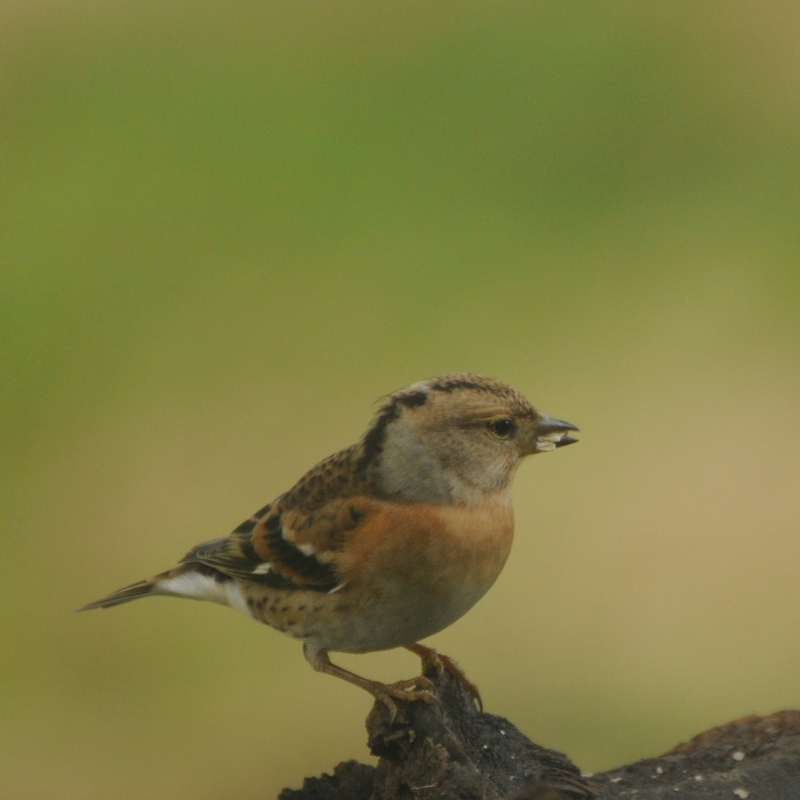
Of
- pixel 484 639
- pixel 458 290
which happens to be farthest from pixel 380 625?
pixel 458 290

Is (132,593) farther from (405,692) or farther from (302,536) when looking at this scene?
(405,692)

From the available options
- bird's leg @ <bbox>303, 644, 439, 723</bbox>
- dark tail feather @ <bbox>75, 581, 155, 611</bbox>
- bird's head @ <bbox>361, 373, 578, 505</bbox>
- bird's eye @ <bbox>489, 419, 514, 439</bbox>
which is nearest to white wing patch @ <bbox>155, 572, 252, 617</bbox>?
dark tail feather @ <bbox>75, 581, 155, 611</bbox>

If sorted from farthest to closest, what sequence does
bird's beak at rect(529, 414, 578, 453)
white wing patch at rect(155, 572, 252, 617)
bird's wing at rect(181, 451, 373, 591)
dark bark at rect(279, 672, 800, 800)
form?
1. white wing patch at rect(155, 572, 252, 617)
2. bird's beak at rect(529, 414, 578, 453)
3. bird's wing at rect(181, 451, 373, 591)
4. dark bark at rect(279, 672, 800, 800)

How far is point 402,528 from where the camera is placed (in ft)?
11.5

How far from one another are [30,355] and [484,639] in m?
3.46

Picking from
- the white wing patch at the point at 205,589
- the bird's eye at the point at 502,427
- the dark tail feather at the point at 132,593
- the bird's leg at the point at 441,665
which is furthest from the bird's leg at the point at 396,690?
the dark tail feather at the point at 132,593

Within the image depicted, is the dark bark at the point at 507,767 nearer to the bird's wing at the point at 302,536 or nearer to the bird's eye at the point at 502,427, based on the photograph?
the bird's wing at the point at 302,536

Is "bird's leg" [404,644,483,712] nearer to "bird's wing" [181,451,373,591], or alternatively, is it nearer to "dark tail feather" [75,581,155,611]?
"bird's wing" [181,451,373,591]

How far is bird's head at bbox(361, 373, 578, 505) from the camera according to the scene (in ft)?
11.8

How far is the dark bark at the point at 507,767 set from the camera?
9.74 ft

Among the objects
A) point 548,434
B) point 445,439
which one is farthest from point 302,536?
point 548,434

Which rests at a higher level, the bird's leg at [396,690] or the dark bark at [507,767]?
the bird's leg at [396,690]

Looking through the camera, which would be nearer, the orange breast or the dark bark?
the dark bark

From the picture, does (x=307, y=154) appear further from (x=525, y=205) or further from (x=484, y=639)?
(x=484, y=639)
